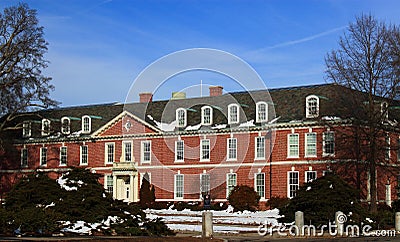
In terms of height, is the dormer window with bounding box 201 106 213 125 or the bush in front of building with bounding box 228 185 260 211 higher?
the dormer window with bounding box 201 106 213 125

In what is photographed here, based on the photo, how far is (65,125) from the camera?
60.8 m

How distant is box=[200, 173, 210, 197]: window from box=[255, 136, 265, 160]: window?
15.0 feet

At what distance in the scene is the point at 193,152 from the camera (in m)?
58.2

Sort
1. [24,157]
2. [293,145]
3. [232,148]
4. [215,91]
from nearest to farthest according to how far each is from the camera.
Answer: [293,145], [232,148], [215,91], [24,157]

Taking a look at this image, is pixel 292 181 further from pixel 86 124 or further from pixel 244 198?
pixel 86 124

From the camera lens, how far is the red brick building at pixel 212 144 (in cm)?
5166

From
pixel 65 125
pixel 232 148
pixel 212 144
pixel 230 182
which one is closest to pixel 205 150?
pixel 212 144

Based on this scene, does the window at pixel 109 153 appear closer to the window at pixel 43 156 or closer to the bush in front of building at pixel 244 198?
the window at pixel 43 156

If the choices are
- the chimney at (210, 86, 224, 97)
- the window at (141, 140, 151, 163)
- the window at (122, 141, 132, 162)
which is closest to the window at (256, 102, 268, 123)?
the chimney at (210, 86, 224, 97)

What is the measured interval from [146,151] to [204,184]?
254 inches

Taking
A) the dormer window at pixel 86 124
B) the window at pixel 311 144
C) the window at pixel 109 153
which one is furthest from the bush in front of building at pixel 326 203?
the dormer window at pixel 86 124

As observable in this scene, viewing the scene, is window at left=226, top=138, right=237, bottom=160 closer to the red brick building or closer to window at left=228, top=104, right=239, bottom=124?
the red brick building

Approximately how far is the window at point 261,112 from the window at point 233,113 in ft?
6.24

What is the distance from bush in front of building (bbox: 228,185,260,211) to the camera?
52.2 m
